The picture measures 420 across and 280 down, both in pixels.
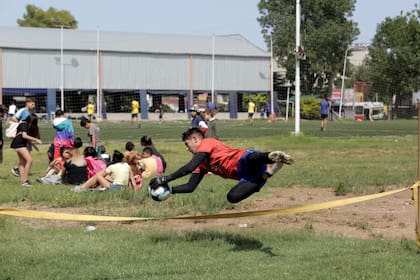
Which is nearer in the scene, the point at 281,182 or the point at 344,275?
the point at 344,275

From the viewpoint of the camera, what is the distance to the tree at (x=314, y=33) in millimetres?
83250

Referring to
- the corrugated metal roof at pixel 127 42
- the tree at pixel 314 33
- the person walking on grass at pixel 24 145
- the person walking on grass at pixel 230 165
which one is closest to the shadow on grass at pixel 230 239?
the person walking on grass at pixel 230 165

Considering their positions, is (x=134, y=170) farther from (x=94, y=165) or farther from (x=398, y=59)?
(x=398, y=59)

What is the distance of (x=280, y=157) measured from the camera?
24.7ft

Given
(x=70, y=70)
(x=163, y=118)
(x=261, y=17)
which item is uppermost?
(x=261, y=17)

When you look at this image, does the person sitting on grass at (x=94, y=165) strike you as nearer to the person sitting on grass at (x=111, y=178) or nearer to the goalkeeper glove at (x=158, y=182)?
the person sitting on grass at (x=111, y=178)

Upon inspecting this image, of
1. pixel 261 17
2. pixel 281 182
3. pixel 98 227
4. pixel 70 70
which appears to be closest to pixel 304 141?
pixel 281 182

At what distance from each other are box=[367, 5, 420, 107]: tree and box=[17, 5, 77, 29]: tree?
38742 millimetres

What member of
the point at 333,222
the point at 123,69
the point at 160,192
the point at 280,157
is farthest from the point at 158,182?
the point at 123,69

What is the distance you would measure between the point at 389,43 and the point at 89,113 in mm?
37895

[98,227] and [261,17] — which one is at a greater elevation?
[261,17]

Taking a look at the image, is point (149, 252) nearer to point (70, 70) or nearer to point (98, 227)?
point (98, 227)

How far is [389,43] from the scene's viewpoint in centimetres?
7862

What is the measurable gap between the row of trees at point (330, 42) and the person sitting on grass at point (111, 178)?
62804 mm
